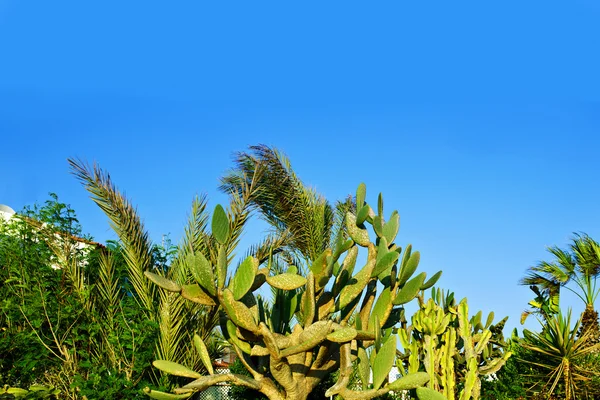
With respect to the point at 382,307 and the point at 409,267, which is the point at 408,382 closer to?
the point at 382,307

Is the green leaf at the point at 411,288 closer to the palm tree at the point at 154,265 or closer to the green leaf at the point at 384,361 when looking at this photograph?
the green leaf at the point at 384,361

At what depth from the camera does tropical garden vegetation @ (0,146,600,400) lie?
515cm

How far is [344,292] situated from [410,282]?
2.04 ft

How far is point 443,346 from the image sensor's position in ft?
22.7

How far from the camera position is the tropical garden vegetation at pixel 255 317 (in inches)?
203

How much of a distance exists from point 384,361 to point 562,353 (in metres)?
5.42

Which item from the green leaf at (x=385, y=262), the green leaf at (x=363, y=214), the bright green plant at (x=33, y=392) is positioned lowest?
the bright green plant at (x=33, y=392)

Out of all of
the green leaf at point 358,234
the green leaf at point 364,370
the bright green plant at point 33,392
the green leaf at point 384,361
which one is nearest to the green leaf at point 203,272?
the green leaf at point 364,370

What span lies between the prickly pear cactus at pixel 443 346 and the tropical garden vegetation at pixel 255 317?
0.02 metres

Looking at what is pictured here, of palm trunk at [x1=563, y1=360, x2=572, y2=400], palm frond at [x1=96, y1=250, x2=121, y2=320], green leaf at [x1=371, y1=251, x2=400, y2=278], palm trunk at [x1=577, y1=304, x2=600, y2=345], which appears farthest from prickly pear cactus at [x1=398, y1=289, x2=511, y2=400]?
palm frond at [x1=96, y1=250, x2=121, y2=320]

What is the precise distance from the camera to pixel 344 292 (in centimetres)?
576

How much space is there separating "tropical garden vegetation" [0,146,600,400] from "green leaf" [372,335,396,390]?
0.04 feet

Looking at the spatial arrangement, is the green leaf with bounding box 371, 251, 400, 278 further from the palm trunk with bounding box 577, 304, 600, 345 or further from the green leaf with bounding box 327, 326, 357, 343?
the palm trunk with bounding box 577, 304, 600, 345

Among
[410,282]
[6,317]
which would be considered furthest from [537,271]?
[6,317]
